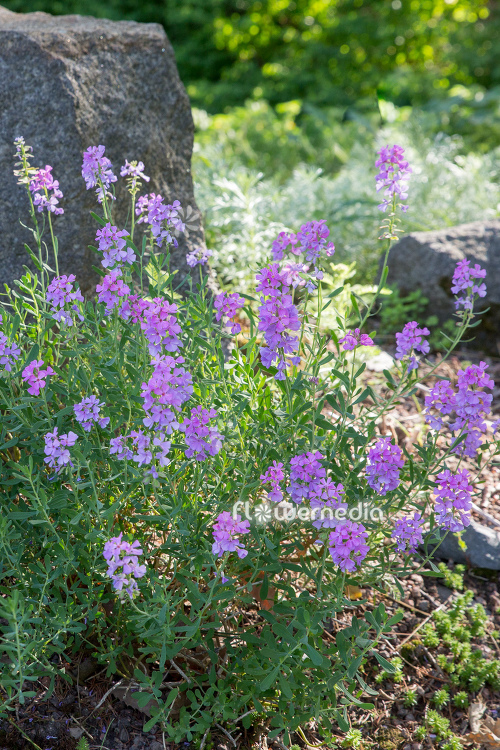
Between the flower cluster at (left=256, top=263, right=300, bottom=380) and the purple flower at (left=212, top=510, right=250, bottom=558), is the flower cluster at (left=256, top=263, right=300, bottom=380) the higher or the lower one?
the higher one

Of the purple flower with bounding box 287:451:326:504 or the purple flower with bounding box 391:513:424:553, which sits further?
the purple flower with bounding box 391:513:424:553

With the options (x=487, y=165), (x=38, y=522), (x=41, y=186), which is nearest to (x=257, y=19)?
(x=487, y=165)

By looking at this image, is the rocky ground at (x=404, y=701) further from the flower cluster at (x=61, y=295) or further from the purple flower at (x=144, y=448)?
the flower cluster at (x=61, y=295)

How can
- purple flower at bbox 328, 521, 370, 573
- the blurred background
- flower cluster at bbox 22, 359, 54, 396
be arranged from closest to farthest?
purple flower at bbox 328, 521, 370, 573 → flower cluster at bbox 22, 359, 54, 396 → the blurred background

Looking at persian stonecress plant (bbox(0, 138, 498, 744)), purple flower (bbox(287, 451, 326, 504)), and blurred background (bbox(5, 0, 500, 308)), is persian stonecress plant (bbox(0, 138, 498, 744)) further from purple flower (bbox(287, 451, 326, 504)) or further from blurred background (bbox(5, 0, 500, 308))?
blurred background (bbox(5, 0, 500, 308))

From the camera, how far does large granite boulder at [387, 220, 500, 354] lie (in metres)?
3.91

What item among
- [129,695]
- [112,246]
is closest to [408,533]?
[129,695]

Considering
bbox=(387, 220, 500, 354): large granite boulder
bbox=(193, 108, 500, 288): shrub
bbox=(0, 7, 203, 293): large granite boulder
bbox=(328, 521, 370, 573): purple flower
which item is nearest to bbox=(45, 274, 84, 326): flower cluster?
bbox=(328, 521, 370, 573): purple flower

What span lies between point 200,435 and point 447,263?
2855 mm

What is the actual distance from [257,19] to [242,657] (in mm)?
11930

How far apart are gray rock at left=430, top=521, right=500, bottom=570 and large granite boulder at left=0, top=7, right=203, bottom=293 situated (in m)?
1.66

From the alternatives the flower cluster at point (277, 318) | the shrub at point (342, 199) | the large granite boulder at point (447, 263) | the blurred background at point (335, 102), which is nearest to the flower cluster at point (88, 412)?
the flower cluster at point (277, 318)

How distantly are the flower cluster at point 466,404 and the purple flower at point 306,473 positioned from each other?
306 millimetres

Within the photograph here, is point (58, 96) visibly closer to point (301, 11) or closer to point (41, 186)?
point (41, 186)
